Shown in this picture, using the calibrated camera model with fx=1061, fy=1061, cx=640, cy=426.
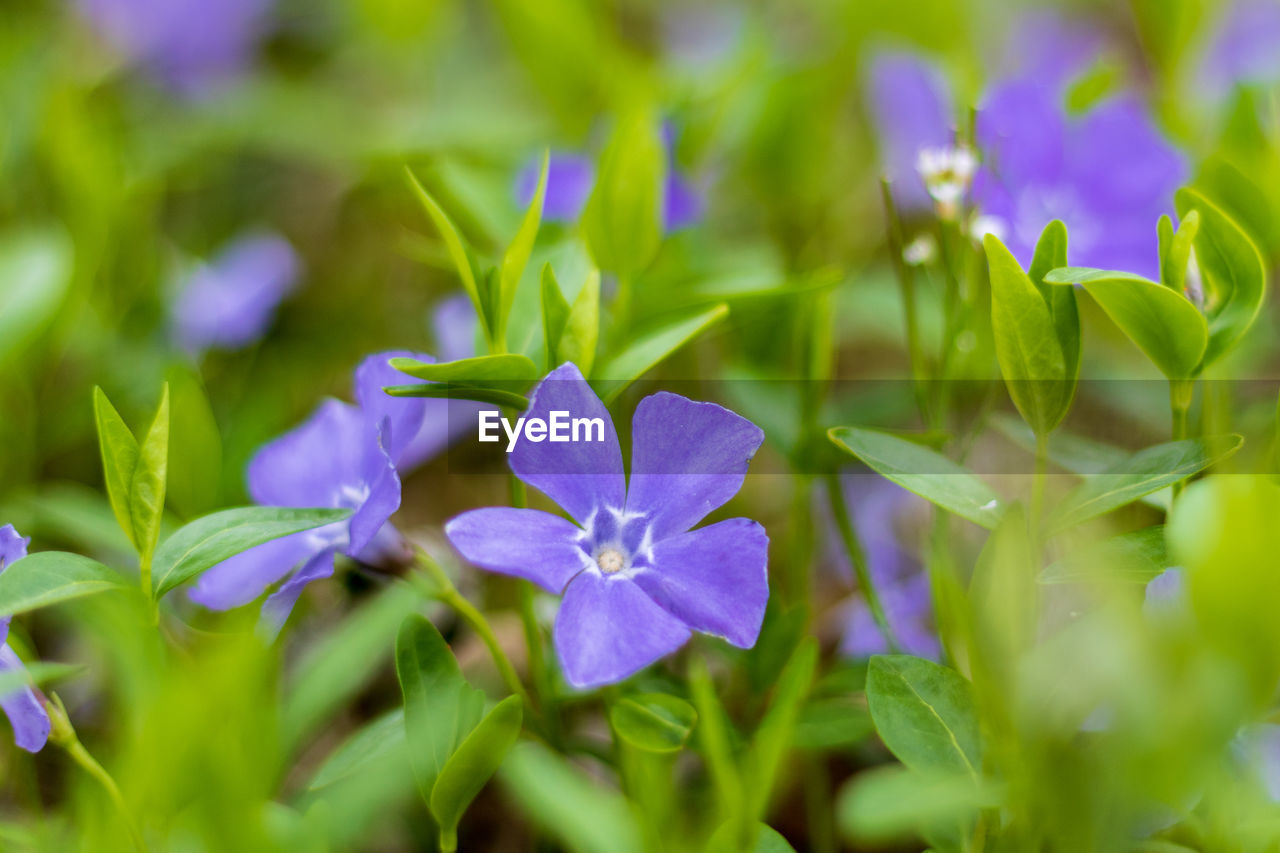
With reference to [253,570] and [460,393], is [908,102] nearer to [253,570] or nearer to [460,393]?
[460,393]

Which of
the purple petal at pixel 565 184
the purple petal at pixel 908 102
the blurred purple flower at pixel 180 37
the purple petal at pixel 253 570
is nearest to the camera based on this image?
the purple petal at pixel 253 570

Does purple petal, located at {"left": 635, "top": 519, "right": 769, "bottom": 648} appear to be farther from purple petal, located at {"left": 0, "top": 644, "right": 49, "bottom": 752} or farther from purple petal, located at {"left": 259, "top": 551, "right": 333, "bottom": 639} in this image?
purple petal, located at {"left": 0, "top": 644, "right": 49, "bottom": 752}

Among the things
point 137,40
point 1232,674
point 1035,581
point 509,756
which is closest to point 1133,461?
point 1035,581

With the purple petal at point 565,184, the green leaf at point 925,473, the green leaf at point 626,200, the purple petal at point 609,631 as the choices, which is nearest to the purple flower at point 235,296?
the purple petal at point 565,184

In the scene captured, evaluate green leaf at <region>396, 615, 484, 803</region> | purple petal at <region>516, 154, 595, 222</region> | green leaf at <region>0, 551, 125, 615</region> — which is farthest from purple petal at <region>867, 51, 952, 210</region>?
green leaf at <region>0, 551, 125, 615</region>

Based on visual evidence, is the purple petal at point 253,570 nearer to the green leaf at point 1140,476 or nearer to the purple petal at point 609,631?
the purple petal at point 609,631

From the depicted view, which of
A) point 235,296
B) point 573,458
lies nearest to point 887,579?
point 573,458
